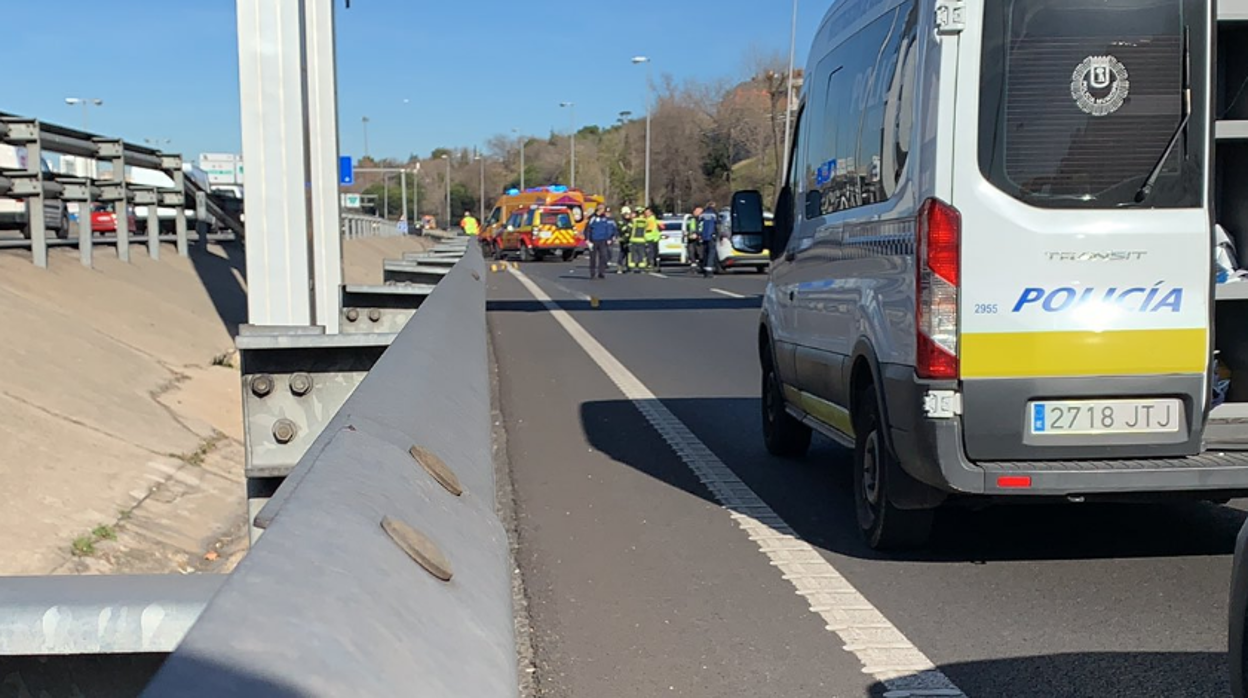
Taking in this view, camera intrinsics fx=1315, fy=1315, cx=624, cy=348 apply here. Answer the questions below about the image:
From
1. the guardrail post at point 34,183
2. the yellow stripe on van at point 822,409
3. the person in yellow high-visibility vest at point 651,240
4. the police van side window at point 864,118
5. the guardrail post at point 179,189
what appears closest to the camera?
the police van side window at point 864,118

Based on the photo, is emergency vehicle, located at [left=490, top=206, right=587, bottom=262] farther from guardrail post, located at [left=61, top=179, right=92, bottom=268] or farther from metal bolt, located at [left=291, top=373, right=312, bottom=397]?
metal bolt, located at [left=291, top=373, right=312, bottom=397]

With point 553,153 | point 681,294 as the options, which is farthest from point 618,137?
point 681,294

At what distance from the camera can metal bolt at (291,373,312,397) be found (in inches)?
178

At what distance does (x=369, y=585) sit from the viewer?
4.50ft

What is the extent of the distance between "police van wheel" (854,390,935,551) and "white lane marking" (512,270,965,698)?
28cm

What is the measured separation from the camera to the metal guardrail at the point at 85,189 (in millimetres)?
11055

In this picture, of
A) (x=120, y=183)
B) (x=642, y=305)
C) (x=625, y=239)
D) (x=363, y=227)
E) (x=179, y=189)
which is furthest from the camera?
(x=363, y=227)

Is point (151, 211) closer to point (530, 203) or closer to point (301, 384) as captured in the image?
point (301, 384)

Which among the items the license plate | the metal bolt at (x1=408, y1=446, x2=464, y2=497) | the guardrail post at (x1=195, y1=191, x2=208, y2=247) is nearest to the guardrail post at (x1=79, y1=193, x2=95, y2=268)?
the guardrail post at (x1=195, y1=191, x2=208, y2=247)

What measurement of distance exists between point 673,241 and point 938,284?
126ft

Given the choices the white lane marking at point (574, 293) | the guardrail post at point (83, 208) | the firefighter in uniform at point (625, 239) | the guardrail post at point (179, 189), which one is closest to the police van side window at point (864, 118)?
the guardrail post at point (83, 208)

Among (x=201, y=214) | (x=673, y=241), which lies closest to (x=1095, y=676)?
(x=201, y=214)

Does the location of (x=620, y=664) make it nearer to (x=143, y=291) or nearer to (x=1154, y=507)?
(x=1154, y=507)

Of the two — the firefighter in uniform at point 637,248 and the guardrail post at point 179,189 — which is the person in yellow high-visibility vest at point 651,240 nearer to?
the firefighter in uniform at point 637,248
